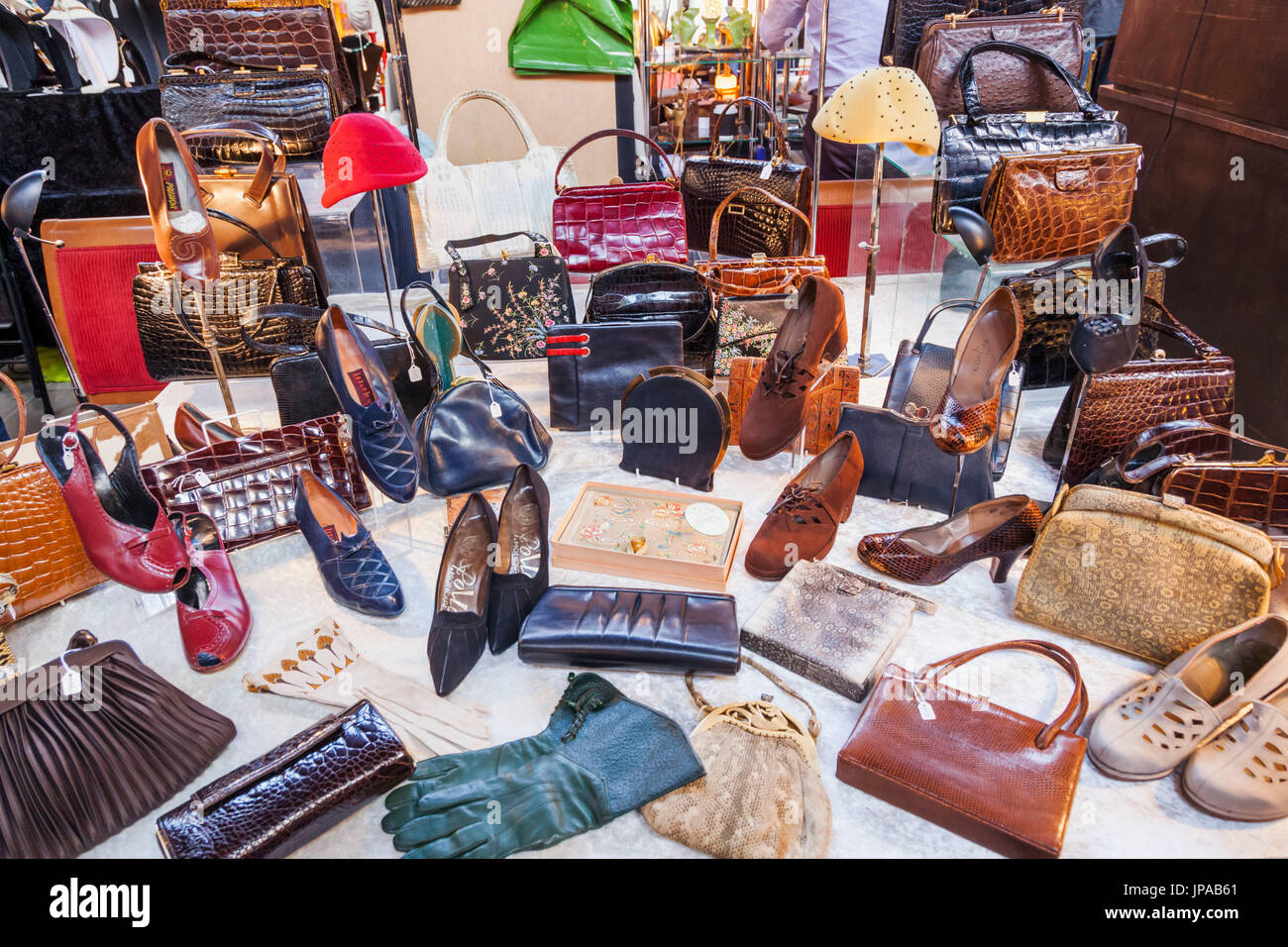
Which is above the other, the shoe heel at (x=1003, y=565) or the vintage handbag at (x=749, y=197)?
the vintage handbag at (x=749, y=197)

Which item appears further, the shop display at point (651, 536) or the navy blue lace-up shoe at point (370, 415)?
the navy blue lace-up shoe at point (370, 415)

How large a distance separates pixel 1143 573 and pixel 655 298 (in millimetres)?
2039

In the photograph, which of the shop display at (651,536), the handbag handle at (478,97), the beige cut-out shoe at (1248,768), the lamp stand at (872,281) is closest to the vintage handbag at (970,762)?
the beige cut-out shoe at (1248,768)

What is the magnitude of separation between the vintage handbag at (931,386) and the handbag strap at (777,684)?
3.51 ft

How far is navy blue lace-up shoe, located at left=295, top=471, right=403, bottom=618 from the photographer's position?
227cm

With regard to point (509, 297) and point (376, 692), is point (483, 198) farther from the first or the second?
point (376, 692)

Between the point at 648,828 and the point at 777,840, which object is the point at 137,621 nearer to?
the point at 648,828

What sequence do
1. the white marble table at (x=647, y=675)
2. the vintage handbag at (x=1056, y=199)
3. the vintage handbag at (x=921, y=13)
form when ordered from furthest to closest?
the vintage handbag at (x=921, y=13) < the vintage handbag at (x=1056, y=199) < the white marble table at (x=647, y=675)

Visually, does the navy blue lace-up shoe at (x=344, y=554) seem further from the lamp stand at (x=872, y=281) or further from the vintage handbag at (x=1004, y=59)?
the vintage handbag at (x=1004, y=59)

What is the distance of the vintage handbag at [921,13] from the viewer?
4.22m

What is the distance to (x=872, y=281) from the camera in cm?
348

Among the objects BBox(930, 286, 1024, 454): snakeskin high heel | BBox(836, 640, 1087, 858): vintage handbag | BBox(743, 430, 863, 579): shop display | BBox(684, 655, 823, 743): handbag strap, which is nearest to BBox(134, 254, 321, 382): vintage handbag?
BBox(743, 430, 863, 579): shop display

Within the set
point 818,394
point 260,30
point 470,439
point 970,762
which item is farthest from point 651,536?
point 260,30
